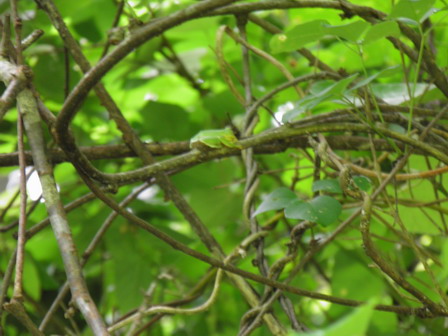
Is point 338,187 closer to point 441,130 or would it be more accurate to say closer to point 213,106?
point 441,130

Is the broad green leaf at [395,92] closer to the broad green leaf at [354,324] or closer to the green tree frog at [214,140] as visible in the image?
the green tree frog at [214,140]

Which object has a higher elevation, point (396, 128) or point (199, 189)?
point (396, 128)

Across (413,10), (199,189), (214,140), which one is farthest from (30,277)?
(413,10)

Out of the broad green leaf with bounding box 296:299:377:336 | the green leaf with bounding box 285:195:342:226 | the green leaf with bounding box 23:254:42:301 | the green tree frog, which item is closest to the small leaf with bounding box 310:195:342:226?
the green leaf with bounding box 285:195:342:226

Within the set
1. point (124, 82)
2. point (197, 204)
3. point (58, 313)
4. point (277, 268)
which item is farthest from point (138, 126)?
point (277, 268)

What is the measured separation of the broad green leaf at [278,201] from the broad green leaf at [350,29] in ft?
0.56

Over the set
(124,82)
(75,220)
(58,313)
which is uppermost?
(124,82)

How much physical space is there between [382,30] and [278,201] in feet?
0.64

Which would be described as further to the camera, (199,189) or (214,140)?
(199,189)

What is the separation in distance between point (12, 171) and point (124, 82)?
0.28m

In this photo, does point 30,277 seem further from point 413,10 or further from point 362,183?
point 413,10

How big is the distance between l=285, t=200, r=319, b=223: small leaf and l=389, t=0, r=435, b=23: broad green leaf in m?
0.19

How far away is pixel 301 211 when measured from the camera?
0.60 m

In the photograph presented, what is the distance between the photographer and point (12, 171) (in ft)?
3.88
